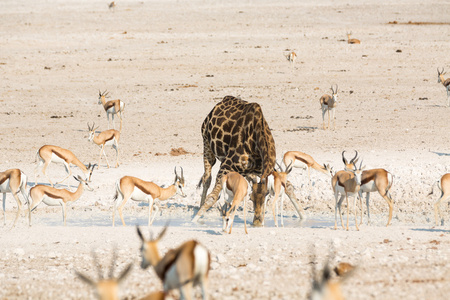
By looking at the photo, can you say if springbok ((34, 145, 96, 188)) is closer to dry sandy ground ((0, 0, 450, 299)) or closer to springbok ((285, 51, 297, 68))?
dry sandy ground ((0, 0, 450, 299))

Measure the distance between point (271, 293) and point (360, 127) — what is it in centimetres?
1317

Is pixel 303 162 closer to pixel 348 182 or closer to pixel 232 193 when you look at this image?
pixel 348 182

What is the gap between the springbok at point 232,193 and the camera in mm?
→ 9758

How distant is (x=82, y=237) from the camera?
9641mm

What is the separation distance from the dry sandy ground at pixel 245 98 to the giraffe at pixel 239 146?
689mm

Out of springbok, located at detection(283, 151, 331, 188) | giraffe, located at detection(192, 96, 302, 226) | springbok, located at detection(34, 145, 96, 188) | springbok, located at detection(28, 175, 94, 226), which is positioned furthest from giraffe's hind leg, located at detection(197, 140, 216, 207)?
springbok, located at detection(34, 145, 96, 188)

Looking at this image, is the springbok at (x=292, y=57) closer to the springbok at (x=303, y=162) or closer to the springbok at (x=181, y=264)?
the springbok at (x=303, y=162)

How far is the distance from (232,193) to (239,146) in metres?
1.64

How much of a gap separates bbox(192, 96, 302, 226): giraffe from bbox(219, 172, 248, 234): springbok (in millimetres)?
501

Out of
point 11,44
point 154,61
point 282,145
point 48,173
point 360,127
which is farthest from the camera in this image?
point 11,44

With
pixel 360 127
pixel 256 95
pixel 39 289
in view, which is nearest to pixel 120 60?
pixel 256 95

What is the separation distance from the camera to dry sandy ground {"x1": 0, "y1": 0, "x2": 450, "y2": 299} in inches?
311

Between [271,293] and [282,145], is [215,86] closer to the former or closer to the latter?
[282,145]

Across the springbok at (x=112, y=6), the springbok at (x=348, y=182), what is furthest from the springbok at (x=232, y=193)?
the springbok at (x=112, y=6)
